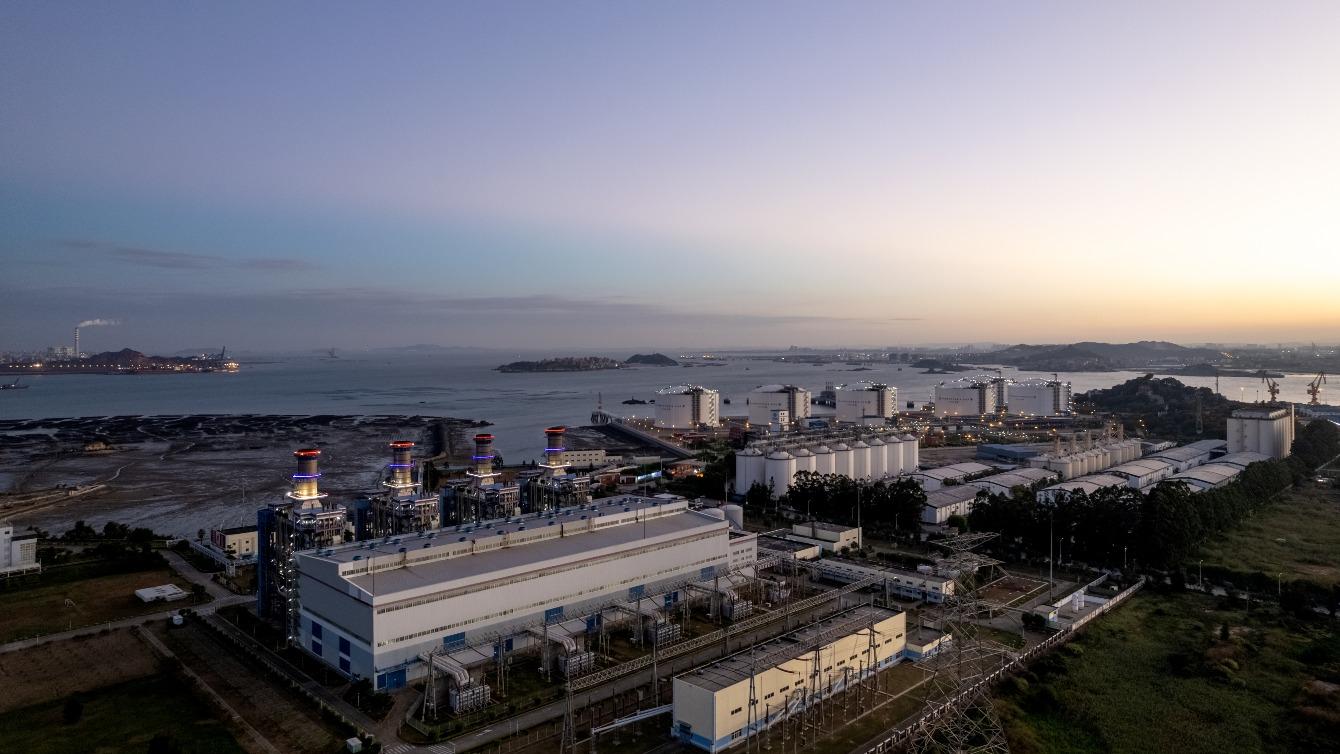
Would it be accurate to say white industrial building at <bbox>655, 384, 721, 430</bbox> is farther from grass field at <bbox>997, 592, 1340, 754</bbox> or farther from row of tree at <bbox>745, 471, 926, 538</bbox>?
grass field at <bbox>997, 592, 1340, 754</bbox>

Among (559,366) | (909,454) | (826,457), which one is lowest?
(909,454)

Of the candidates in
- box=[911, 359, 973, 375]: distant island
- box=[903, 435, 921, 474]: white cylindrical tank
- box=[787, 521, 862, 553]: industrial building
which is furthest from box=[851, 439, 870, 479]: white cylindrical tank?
box=[911, 359, 973, 375]: distant island

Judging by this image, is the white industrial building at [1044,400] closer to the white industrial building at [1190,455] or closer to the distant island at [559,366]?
the white industrial building at [1190,455]

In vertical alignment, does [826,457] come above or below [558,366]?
below

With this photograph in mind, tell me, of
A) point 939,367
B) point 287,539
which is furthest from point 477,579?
point 939,367

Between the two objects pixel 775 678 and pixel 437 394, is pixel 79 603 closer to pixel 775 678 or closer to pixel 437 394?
pixel 775 678

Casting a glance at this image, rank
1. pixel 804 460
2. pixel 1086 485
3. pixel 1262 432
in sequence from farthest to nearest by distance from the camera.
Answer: pixel 1262 432 < pixel 804 460 < pixel 1086 485
